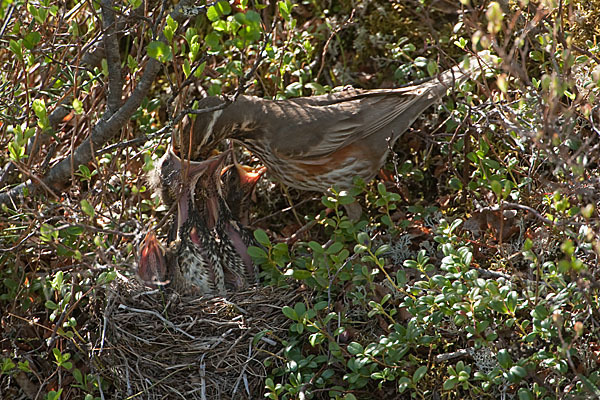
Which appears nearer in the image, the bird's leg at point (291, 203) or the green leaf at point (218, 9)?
the green leaf at point (218, 9)

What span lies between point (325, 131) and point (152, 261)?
1346 mm

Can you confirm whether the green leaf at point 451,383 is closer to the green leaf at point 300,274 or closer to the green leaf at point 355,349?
the green leaf at point 355,349

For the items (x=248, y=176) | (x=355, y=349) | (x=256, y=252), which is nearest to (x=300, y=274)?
(x=256, y=252)

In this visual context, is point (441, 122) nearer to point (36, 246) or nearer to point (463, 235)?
point (463, 235)

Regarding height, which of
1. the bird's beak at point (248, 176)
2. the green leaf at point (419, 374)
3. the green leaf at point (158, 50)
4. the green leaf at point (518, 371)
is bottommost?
the green leaf at point (419, 374)

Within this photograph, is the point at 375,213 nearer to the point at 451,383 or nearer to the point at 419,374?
the point at 419,374

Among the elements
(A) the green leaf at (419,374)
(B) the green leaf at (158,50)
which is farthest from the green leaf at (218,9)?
(A) the green leaf at (419,374)

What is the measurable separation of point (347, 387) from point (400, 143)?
1.96m

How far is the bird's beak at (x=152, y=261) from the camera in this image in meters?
4.60

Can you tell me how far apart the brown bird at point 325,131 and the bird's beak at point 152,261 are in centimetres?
61

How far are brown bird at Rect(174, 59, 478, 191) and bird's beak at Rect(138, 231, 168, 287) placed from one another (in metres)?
0.61

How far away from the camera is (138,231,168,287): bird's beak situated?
460cm

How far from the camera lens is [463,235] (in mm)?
4414

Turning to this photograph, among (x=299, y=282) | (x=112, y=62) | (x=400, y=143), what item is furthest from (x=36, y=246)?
(x=400, y=143)
